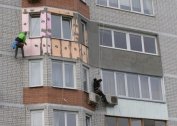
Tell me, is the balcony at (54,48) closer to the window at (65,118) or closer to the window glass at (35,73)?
the window glass at (35,73)

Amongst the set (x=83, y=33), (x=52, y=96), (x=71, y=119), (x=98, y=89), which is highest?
(x=83, y=33)

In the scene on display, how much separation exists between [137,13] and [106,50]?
3.50 m

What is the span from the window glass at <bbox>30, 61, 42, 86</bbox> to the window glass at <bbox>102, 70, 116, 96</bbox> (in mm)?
3981

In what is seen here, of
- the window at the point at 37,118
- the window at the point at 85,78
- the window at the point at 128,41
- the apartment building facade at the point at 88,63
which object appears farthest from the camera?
the window at the point at 128,41

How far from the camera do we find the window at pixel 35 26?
2647 cm

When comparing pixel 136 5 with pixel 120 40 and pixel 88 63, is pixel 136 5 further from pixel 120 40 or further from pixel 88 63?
pixel 88 63

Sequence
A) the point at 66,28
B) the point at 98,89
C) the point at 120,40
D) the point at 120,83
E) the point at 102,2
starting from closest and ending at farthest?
the point at 98,89 → the point at 66,28 → the point at 120,83 → the point at 120,40 → the point at 102,2

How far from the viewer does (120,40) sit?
29.4 m

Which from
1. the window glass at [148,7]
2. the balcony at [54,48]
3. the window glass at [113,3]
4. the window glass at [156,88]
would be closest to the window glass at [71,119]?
the balcony at [54,48]

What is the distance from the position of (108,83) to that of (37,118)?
5060 mm

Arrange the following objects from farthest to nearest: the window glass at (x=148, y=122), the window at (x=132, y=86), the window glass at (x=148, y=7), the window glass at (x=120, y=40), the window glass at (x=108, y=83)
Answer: the window glass at (x=148, y=7), the window glass at (x=120, y=40), the window glass at (x=148, y=122), the window at (x=132, y=86), the window glass at (x=108, y=83)

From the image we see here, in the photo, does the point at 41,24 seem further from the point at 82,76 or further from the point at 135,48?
the point at 135,48

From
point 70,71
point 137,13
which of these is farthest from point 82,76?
point 137,13

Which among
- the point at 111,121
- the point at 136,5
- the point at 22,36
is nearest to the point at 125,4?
the point at 136,5
